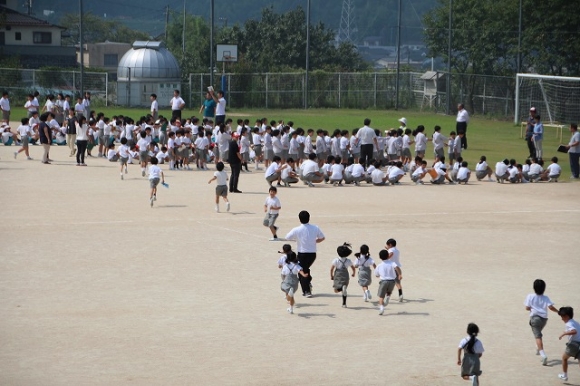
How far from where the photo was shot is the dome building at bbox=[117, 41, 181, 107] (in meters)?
62.7

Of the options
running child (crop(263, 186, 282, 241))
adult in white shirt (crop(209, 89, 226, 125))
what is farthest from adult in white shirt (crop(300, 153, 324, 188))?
running child (crop(263, 186, 282, 241))

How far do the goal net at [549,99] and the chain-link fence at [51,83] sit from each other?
79.2 ft

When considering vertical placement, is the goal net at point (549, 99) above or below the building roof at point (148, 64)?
below

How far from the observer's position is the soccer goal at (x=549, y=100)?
5106 centimetres

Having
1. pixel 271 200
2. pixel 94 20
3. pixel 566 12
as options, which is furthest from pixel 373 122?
pixel 94 20

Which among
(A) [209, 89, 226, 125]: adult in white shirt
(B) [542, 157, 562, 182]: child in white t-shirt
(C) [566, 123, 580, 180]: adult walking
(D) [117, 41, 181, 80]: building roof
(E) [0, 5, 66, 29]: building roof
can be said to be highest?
(E) [0, 5, 66, 29]: building roof

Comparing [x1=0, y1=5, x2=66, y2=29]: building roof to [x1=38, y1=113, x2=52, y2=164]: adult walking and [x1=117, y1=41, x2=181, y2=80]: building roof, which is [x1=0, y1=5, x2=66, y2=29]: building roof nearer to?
[x1=117, y1=41, x2=181, y2=80]: building roof

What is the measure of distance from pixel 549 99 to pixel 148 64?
28.5 meters

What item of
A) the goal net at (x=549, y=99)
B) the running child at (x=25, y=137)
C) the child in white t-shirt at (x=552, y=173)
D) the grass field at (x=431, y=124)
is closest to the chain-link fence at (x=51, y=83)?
the grass field at (x=431, y=124)

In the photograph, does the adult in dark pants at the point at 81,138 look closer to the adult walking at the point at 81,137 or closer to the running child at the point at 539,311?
the adult walking at the point at 81,137

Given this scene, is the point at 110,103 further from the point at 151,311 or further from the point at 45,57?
the point at 151,311

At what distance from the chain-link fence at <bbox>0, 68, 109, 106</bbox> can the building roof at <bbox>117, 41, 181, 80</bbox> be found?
4.55m

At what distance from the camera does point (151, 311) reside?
16.0 metres

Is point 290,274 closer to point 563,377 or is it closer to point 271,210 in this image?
point 563,377
